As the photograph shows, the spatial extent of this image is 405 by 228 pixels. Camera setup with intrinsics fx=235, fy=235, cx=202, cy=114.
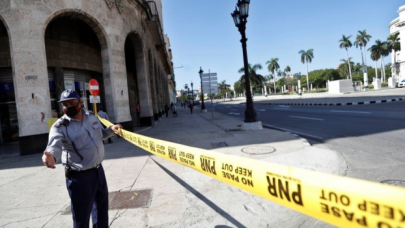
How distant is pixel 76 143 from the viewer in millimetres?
2697

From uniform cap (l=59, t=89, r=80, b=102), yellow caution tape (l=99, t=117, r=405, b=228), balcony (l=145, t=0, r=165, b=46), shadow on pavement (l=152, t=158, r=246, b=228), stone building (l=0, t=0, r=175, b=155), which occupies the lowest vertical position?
shadow on pavement (l=152, t=158, r=246, b=228)

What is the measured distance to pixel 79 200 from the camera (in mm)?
2596

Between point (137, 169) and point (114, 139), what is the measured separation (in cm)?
641

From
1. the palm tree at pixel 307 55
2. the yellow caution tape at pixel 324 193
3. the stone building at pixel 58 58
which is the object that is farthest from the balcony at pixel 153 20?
the palm tree at pixel 307 55

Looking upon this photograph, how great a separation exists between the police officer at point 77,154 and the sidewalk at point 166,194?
104cm

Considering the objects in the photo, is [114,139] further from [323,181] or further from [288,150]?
[323,181]

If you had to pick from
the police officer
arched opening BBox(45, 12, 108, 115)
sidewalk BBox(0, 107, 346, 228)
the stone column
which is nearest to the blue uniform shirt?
the police officer

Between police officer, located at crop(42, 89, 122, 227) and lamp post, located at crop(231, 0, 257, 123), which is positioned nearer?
police officer, located at crop(42, 89, 122, 227)

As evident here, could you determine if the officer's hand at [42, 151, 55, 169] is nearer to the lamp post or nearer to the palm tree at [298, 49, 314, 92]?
the lamp post

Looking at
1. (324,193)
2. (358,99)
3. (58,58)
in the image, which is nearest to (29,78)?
(58,58)

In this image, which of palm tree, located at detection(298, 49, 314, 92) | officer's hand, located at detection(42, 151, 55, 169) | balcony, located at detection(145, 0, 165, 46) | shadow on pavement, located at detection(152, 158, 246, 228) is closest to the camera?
officer's hand, located at detection(42, 151, 55, 169)

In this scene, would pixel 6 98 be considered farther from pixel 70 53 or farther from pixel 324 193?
pixel 324 193

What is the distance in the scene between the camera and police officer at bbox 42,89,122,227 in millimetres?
2596

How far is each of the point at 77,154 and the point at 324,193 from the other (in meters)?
2.50
